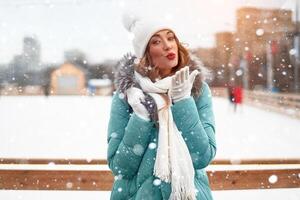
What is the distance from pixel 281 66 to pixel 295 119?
18.4 meters

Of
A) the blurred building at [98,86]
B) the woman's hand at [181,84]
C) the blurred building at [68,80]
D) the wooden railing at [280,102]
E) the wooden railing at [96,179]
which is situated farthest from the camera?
the blurred building at [68,80]

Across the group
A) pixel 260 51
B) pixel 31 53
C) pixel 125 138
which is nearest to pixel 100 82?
pixel 31 53

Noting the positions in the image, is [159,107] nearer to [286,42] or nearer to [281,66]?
[286,42]

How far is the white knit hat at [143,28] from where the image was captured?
54.3 inches

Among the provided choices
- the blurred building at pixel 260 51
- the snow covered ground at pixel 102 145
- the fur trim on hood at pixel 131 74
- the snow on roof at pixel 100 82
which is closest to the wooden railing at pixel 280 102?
the snow covered ground at pixel 102 145

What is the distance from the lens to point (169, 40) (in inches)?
54.2

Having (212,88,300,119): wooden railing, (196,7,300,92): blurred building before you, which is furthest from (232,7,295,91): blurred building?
(212,88,300,119): wooden railing

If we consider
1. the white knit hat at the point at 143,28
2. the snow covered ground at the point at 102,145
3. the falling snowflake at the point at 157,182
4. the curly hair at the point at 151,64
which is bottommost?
the snow covered ground at the point at 102,145

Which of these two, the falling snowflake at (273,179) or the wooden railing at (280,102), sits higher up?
the falling snowflake at (273,179)

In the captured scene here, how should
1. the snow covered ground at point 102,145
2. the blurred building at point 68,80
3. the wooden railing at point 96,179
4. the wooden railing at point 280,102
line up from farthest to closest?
1. the blurred building at point 68,80
2. the wooden railing at point 280,102
3. the snow covered ground at point 102,145
4. the wooden railing at point 96,179

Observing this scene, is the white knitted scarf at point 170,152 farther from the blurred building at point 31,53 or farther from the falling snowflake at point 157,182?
the blurred building at point 31,53

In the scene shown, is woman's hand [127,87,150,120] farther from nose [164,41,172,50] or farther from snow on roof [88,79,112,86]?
snow on roof [88,79,112,86]

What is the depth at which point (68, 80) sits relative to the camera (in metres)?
44.2

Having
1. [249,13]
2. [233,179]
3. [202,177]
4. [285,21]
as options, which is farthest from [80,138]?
[249,13]
